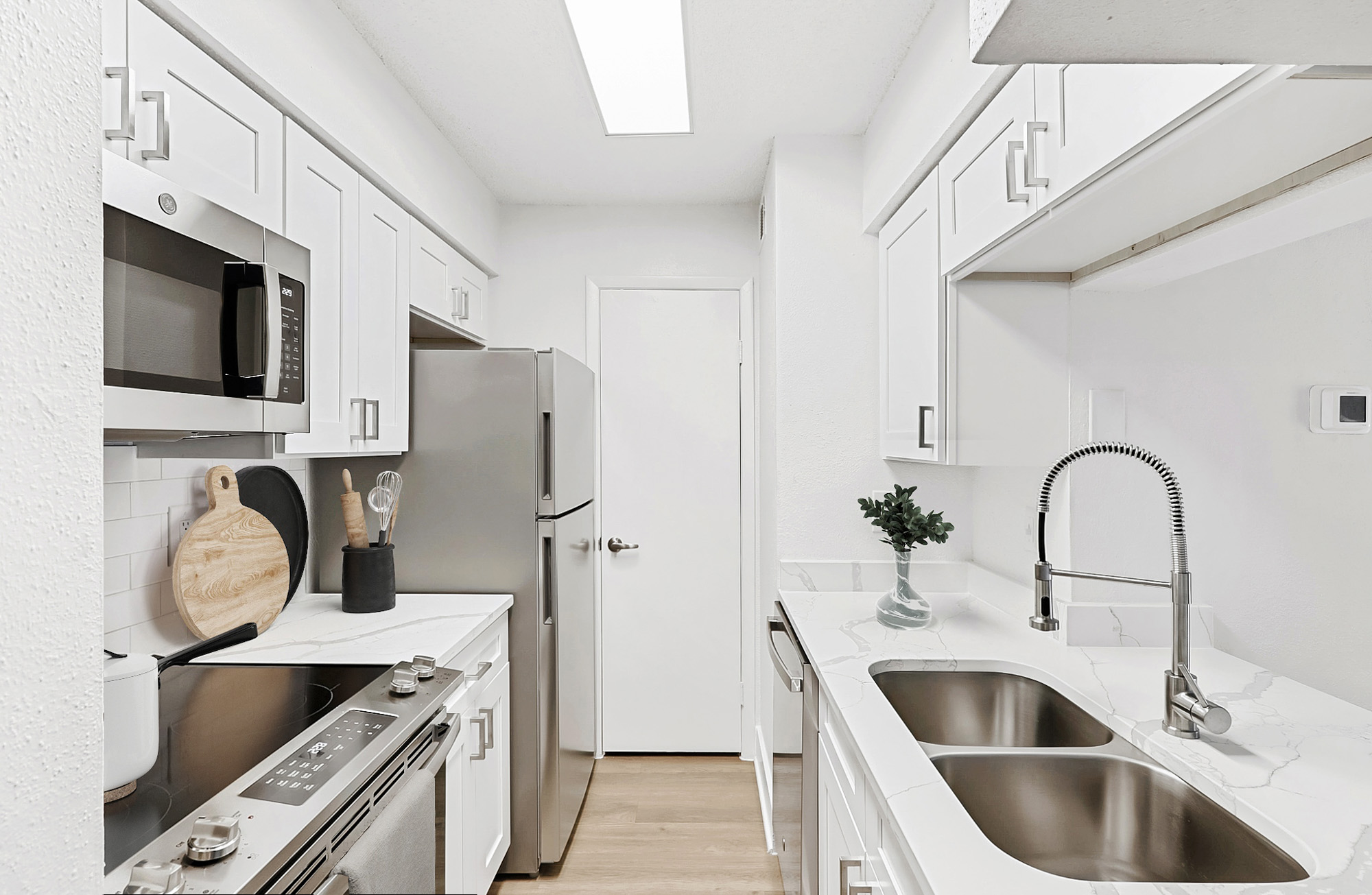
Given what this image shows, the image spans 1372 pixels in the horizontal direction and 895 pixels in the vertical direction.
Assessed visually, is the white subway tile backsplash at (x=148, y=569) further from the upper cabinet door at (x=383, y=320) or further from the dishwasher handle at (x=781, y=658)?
the dishwasher handle at (x=781, y=658)

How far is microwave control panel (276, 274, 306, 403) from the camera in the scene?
121cm

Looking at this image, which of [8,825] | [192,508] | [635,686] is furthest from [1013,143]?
[635,686]

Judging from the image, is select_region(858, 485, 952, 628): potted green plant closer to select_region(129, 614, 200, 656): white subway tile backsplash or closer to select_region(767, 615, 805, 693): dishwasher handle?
select_region(767, 615, 805, 693): dishwasher handle

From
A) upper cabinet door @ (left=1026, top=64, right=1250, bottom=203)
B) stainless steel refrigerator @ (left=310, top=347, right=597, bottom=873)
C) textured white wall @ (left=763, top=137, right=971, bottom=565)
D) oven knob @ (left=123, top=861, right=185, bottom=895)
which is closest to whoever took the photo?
oven knob @ (left=123, top=861, right=185, bottom=895)

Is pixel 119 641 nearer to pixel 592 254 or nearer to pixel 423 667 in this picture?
pixel 423 667

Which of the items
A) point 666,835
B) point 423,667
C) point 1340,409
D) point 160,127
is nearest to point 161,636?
point 423,667

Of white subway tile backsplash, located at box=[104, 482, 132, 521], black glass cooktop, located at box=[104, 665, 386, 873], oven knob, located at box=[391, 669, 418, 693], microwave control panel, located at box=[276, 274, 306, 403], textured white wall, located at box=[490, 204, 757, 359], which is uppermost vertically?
textured white wall, located at box=[490, 204, 757, 359]

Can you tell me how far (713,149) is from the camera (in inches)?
98.5

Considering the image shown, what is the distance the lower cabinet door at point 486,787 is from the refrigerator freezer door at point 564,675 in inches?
5.0

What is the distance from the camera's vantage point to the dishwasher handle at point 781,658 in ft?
5.57

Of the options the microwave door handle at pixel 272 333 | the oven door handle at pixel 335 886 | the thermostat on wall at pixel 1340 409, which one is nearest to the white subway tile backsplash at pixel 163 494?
the microwave door handle at pixel 272 333

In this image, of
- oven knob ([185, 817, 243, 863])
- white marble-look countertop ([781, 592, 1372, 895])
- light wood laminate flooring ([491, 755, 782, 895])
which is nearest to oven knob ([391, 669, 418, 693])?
oven knob ([185, 817, 243, 863])

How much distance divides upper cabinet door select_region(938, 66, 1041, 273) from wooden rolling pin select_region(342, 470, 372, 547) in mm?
1701

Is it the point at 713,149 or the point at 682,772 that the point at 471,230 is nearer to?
the point at 713,149
